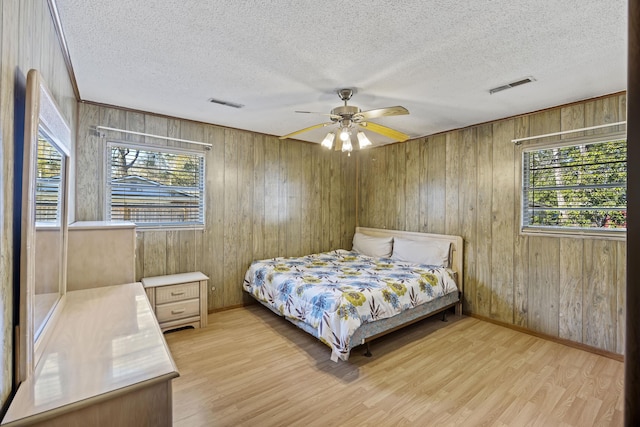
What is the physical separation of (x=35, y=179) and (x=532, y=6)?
8.14 feet

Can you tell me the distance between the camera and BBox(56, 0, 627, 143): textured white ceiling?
1634 mm

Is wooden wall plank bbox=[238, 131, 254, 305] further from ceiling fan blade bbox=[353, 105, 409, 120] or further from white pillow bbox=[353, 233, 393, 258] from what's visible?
ceiling fan blade bbox=[353, 105, 409, 120]

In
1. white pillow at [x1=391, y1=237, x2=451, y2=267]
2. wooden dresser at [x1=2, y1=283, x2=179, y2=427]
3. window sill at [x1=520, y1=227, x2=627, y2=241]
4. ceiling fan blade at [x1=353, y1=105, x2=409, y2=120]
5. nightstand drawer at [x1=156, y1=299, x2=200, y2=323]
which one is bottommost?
nightstand drawer at [x1=156, y1=299, x2=200, y2=323]

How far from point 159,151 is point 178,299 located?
1699 millimetres

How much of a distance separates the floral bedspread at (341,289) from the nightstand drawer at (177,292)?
0.73 meters

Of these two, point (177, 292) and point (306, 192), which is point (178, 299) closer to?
point (177, 292)

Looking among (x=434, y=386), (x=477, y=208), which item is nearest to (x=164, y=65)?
(x=434, y=386)

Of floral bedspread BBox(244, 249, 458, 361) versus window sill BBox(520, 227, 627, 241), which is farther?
window sill BBox(520, 227, 627, 241)

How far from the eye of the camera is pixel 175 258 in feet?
11.5

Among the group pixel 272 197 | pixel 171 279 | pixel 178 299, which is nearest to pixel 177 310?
pixel 178 299

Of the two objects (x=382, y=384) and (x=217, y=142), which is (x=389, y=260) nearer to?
(x=382, y=384)

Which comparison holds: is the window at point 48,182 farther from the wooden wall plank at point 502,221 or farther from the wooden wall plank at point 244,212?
the wooden wall plank at point 502,221

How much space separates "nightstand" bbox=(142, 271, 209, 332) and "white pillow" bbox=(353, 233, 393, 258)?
2439 millimetres

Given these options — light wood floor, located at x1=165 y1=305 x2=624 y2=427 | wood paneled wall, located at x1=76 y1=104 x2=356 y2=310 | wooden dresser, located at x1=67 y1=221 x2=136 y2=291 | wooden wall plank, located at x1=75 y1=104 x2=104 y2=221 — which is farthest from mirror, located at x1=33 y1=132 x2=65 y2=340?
wood paneled wall, located at x1=76 y1=104 x2=356 y2=310
